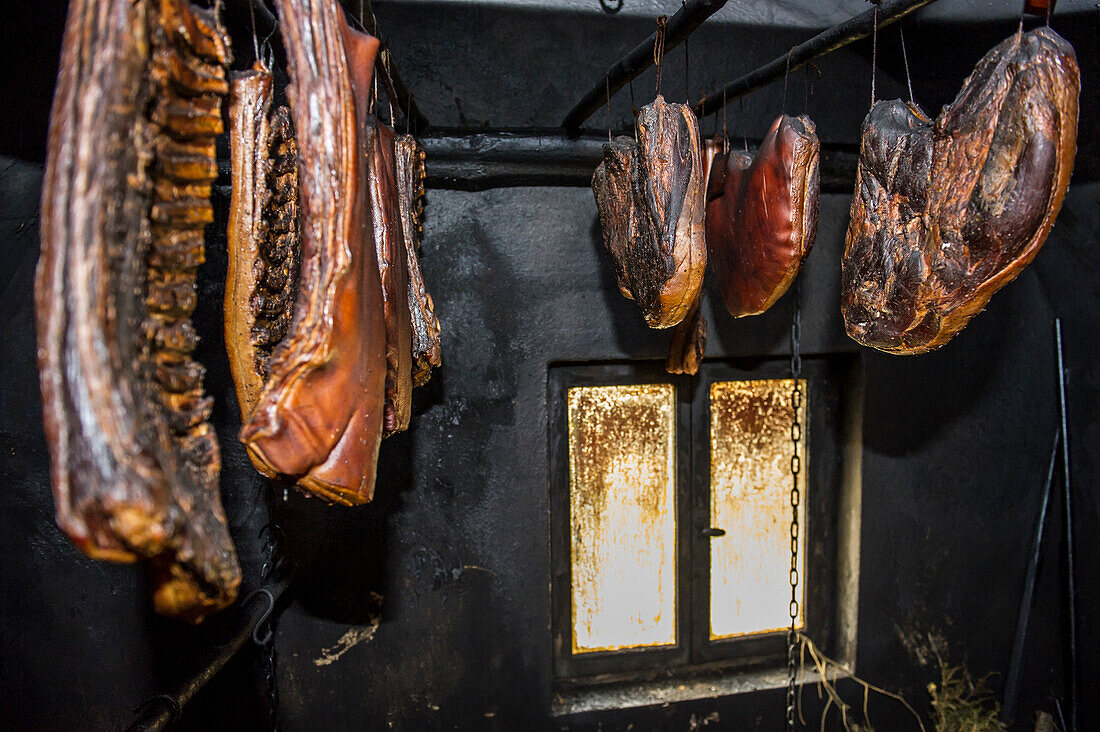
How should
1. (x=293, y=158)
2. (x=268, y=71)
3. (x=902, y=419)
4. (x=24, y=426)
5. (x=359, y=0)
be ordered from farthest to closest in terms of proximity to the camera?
(x=902, y=419) < (x=24, y=426) < (x=359, y=0) < (x=293, y=158) < (x=268, y=71)

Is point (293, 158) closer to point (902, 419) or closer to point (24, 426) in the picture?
point (24, 426)

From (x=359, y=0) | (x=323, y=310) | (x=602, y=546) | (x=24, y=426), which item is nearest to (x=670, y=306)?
(x=323, y=310)

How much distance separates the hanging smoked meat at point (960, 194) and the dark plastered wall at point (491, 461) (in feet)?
3.64

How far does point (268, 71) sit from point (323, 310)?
20.3 inches

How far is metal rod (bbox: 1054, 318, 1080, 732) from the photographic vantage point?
2.64m

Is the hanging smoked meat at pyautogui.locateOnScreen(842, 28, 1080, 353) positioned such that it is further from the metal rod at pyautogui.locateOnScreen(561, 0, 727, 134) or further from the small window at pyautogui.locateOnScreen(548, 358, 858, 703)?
the small window at pyautogui.locateOnScreen(548, 358, 858, 703)

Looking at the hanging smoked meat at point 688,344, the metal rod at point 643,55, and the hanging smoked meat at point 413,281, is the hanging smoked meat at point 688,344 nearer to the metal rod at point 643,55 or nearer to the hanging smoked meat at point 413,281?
the metal rod at point 643,55

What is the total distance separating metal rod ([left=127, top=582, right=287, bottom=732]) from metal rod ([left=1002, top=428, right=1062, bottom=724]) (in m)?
3.18

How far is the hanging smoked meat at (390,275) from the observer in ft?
3.73

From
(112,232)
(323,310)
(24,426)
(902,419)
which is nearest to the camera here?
(112,232)

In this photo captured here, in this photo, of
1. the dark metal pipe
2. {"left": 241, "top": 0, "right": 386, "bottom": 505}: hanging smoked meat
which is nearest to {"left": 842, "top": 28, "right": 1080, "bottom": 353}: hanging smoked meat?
the dark metal pipe

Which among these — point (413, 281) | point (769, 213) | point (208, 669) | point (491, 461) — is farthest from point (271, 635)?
point (769, 213)

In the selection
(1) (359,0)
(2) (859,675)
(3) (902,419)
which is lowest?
(2) (859,675)

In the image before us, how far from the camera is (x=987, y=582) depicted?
8.90 ft
